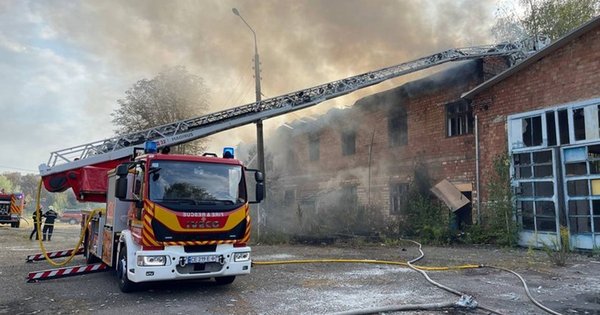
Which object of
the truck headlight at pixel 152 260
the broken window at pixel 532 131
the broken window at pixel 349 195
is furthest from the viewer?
the broken window at pixel 349 195

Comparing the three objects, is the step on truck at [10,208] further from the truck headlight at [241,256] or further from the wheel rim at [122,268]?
the truck headlight at [241,256]

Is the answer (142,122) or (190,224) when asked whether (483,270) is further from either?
(142,122)

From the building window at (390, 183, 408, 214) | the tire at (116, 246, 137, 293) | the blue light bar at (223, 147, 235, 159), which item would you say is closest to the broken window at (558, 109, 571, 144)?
the building window at (390, 183, 408, 214)

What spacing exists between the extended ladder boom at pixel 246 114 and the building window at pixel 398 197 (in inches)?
176

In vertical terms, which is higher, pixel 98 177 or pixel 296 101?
pixel 296 101

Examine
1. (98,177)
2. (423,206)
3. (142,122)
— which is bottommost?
(423,206)

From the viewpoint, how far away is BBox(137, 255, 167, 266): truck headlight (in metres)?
6.00

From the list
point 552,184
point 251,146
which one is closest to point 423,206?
point 552,184

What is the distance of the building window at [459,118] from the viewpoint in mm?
14587

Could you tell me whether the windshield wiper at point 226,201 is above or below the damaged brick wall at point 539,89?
below

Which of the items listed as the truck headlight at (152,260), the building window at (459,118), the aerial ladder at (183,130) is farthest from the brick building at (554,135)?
the truck headlight at (152,260)

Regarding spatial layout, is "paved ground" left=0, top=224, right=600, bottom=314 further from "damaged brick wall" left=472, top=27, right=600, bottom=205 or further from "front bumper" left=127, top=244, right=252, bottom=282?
"damaged brick wall" left=472, top=27, right=600, bottom=205

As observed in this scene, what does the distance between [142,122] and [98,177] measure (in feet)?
48.6

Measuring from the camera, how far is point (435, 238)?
43.6ft
